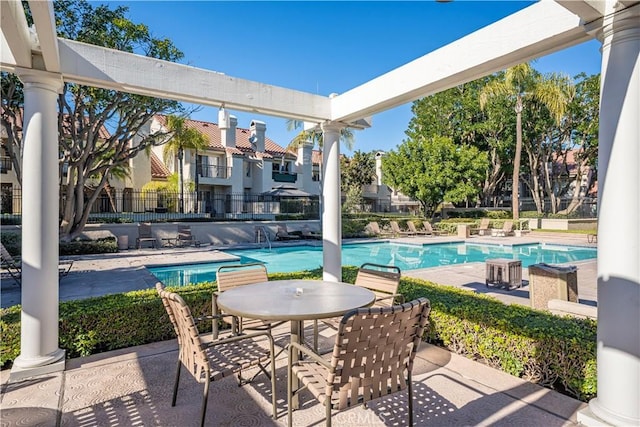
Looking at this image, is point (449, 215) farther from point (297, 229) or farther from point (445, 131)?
point (297, 229)

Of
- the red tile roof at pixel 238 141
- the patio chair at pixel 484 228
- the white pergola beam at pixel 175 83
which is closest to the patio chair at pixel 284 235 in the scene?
the red tile roof at pixel 238 141

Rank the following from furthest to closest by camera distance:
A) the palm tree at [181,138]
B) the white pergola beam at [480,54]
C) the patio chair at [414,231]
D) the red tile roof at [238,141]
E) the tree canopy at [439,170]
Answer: the red tile roof at [238,141], the tree canopy at [439,170], the patio chair at [414,231], the palm tree at [181,138], the white pergola beam at [480,54]

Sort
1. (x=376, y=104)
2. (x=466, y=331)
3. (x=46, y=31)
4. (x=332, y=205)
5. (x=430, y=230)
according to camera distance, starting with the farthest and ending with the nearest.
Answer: (x=430, y=230) → (x=332, y=205) → (x=376, y=104) → (x=466, y=331) → (x=46, y=31)

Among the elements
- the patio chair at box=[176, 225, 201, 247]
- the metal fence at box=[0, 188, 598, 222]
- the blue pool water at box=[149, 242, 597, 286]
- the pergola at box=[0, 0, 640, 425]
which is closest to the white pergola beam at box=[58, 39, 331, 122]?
the pergola at box=[0, 0, 640, 425]

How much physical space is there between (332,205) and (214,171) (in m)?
21.5

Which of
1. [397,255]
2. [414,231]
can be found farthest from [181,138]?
[414,231]

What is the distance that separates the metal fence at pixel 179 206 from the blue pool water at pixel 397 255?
5.47 m

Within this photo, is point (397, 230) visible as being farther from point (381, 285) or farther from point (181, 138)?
point (381, 285)

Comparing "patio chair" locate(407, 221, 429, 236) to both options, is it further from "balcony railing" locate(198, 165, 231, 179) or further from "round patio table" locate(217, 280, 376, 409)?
"round patio table" locate(217, 280, 376, 409)

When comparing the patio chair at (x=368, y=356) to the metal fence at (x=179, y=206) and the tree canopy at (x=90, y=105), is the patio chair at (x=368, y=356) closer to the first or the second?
the tree canopy at (x=90, y=105)

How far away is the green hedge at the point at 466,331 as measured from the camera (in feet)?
10.7

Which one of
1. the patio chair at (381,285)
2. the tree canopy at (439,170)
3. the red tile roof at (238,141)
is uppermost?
the red tile roof at (238,141)

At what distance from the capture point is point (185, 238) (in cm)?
1617

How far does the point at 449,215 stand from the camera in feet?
99.9
